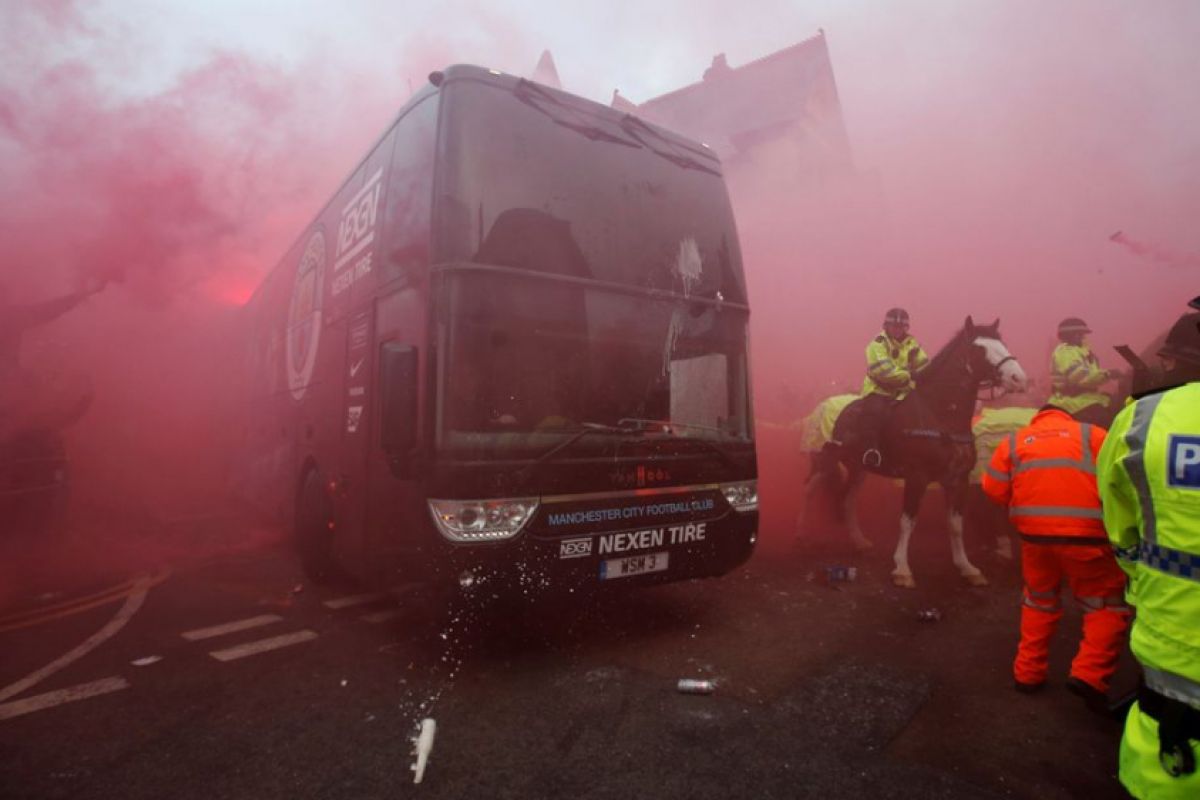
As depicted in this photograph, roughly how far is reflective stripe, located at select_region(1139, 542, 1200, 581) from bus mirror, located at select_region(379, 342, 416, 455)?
3.06 m

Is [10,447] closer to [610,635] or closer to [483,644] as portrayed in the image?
[483,644]

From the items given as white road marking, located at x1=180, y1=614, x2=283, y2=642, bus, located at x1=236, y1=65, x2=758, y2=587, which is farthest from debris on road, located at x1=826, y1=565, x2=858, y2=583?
Answer: white road marking, located at x1=180, y1=614, x2=283, y2=642

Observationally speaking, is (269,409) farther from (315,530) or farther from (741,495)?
(741,495)

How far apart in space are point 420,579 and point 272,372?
5.25m

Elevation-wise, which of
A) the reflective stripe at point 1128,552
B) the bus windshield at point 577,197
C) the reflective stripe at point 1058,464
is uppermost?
the bus windshield at point 577,197

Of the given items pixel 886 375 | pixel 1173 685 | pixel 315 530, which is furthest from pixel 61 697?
pixel 886 375

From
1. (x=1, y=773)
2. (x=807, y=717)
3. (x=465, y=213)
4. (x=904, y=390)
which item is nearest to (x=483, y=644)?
(x=807, y=717)

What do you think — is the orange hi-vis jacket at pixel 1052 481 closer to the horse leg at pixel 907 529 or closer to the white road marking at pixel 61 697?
the horse leg at pixel 907 529

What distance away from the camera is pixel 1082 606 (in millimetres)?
3318

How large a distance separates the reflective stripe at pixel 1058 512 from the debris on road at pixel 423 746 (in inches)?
133

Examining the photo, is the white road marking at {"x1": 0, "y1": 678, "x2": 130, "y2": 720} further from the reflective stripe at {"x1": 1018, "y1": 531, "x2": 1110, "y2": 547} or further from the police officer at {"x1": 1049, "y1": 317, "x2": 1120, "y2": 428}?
the police officer at {"x1": 1049, "y1": 317, "x2": 1120, "y2": 428}

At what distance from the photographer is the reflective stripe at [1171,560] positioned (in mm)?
1514

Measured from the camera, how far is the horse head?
582 centimetres

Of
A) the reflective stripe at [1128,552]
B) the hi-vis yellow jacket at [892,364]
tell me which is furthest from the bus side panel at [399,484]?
the hi-vis yellow jacket at [892,364]
